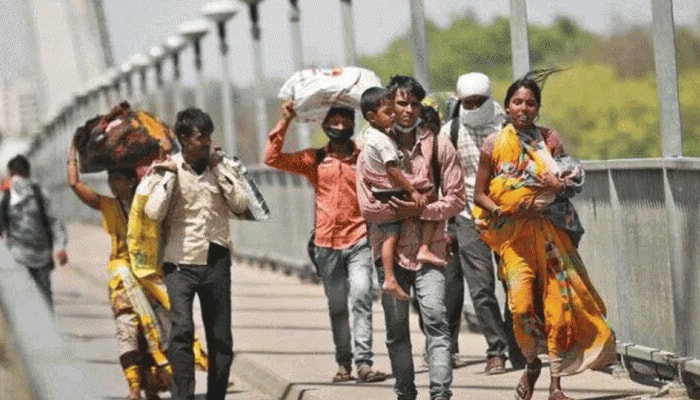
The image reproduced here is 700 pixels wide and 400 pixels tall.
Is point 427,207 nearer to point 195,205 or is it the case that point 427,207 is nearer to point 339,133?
point 195,205

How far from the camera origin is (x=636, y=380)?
553 inches

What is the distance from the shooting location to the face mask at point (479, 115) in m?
14.6

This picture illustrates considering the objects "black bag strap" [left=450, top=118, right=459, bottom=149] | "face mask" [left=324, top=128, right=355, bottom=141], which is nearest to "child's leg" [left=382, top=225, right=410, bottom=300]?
"face mask" [left=324, top=128, right=355, bottom=141]

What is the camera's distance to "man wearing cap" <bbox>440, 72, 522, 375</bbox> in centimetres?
1465

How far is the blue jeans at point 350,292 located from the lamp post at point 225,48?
22.4 m

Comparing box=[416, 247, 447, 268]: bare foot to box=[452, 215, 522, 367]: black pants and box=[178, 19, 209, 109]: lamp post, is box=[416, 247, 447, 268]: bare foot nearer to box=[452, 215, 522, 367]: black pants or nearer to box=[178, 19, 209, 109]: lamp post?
box=[452, 215, 522, 367]: black pants

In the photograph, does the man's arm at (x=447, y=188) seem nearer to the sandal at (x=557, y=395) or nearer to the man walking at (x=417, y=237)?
the man walking at (x=417, y=237)

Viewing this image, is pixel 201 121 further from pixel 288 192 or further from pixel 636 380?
pixel 288 192

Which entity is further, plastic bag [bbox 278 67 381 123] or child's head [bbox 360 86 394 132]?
plastic bag [bbox 278 67 381 123]

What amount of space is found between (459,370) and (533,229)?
318 cm

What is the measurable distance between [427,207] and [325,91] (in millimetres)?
2809

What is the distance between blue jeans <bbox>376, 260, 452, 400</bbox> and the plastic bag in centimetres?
269

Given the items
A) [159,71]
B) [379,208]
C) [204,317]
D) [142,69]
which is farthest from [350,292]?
[142,69]

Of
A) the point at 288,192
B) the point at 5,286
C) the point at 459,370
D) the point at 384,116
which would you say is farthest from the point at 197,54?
the point at 5,286
